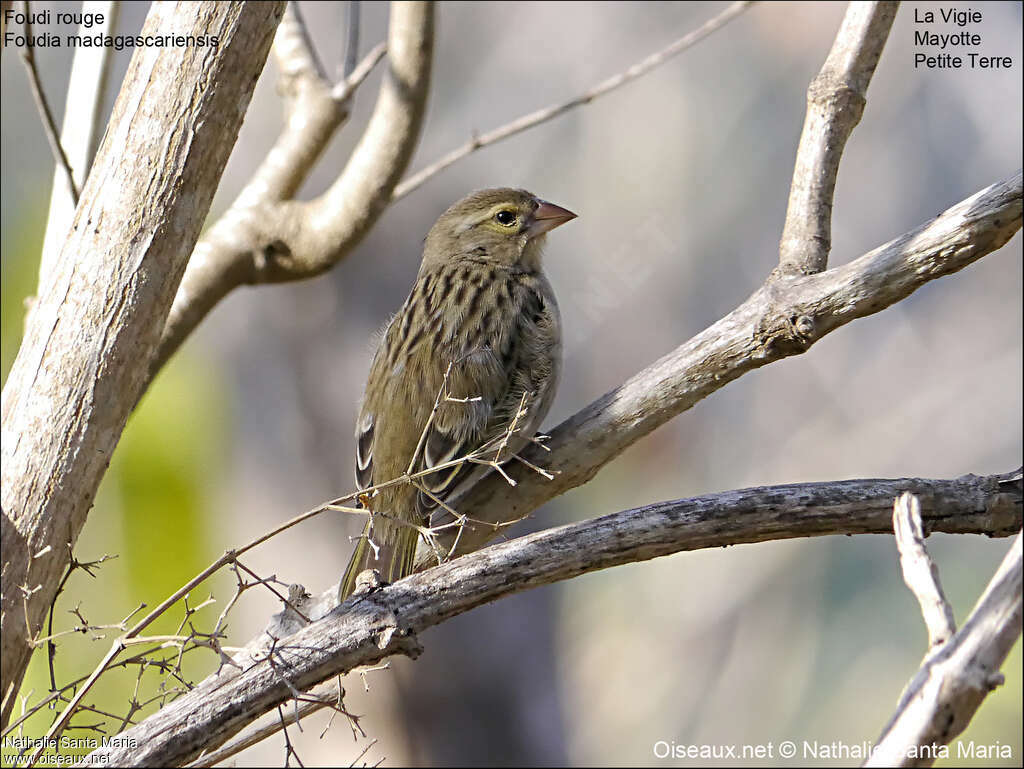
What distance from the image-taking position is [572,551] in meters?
2.36

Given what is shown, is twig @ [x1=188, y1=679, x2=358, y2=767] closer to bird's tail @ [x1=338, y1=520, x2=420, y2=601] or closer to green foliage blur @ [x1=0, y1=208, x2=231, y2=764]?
bird's tail @ [x1=338, y1=520, x2=420, y2=601]

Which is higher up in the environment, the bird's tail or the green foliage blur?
the green foliage blur

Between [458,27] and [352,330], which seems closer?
[352,330]

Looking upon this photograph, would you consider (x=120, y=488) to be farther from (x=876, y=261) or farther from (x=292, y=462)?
(x=876, y=261)

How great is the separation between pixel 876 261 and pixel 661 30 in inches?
373

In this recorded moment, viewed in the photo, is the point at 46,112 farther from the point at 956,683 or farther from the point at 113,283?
the point at 956,683

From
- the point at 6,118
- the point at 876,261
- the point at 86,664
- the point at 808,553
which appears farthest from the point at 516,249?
the point at 6,118

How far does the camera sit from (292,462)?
7645mm

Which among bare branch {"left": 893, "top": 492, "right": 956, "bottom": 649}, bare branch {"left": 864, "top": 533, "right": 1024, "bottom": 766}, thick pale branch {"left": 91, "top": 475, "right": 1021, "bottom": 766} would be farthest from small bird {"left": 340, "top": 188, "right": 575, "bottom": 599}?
bare branch {"left": 864, "top": 533, "right": 1024, "bottom": 766}

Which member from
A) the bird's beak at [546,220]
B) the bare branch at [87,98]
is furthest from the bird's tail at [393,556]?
the bird's beak at [546,220]

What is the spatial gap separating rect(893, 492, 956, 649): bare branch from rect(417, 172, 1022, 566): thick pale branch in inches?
33.5

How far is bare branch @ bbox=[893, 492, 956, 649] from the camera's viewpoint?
180 cm

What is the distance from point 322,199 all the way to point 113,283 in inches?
72.0

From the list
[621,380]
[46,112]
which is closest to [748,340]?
[46,112]
